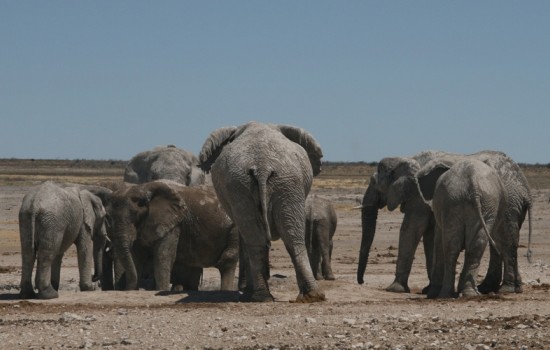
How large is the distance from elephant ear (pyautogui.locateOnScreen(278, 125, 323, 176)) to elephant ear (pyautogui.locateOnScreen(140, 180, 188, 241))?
238cm

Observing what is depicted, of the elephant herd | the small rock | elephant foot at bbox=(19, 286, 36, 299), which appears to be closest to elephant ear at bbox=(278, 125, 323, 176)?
the elephant herd

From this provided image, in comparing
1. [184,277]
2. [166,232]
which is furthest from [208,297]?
[184,277]

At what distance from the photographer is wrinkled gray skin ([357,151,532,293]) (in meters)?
19.1

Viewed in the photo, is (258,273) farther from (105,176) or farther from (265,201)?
(105,176)

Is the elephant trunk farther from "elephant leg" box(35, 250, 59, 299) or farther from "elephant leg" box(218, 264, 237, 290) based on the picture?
"elephant leg" box(35, 250, 59, 299)

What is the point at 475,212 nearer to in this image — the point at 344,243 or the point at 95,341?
the point at 95,341

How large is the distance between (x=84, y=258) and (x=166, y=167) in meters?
9.22

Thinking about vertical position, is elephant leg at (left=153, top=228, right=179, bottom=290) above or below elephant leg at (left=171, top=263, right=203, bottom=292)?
above

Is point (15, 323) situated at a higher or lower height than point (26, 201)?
lower

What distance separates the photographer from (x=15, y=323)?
45.9ft

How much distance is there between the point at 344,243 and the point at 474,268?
1668 centimetres

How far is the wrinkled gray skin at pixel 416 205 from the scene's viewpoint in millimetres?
19062

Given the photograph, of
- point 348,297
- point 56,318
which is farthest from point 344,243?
point 56,318

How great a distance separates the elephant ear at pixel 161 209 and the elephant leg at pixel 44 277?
195 cm
